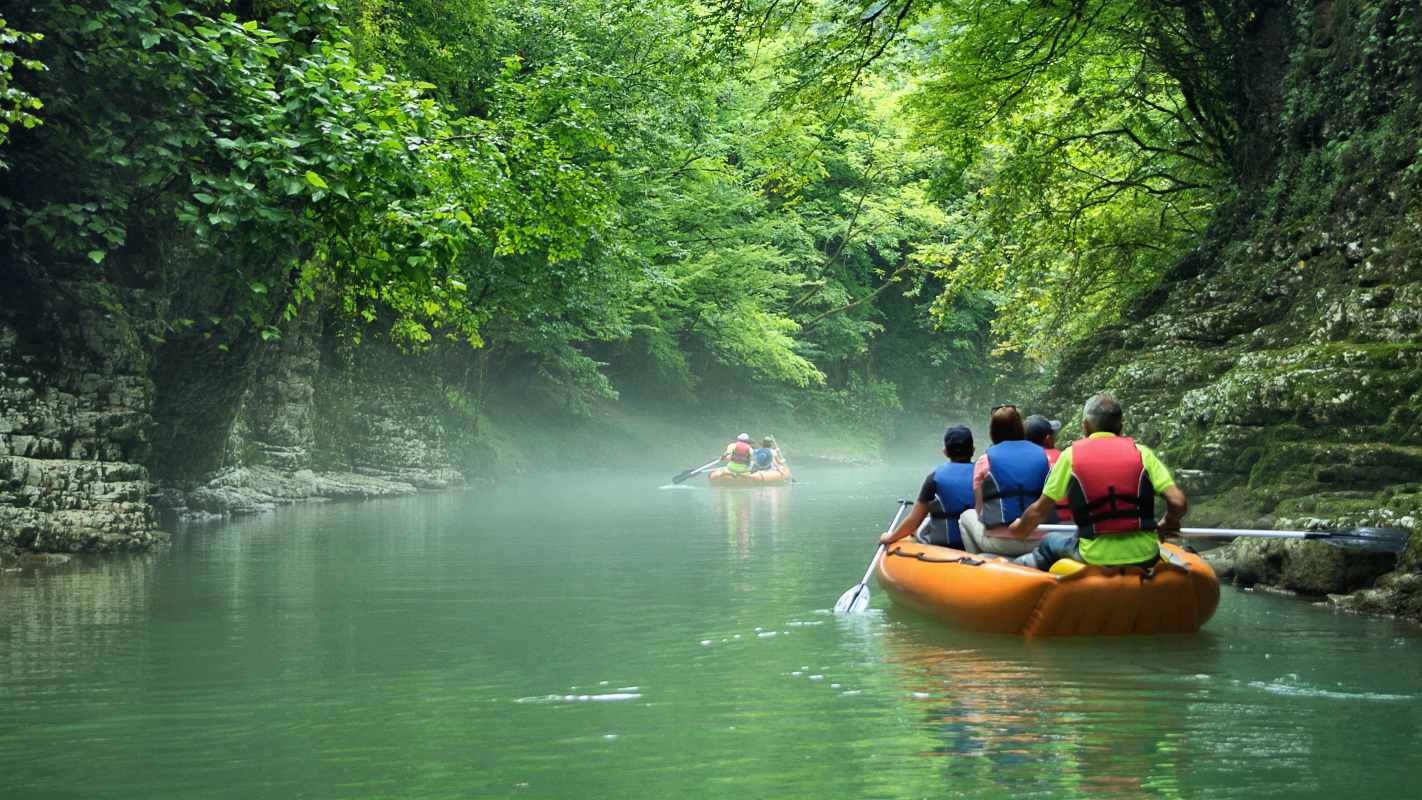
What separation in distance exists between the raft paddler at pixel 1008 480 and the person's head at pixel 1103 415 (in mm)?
1198

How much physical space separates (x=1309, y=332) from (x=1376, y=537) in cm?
366

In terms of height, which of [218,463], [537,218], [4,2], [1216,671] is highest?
[4,2]

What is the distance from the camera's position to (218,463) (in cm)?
1852

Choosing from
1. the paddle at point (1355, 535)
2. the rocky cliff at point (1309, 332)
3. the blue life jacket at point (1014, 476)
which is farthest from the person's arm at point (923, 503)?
the rocky cliff at point (1309, 332)

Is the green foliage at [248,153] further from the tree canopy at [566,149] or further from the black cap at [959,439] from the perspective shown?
the black cap at [959,439]

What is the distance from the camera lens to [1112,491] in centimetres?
830

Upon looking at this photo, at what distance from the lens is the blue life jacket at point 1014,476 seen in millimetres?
9680

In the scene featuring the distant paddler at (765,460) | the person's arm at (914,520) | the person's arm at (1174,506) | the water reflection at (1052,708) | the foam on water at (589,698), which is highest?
the distant paddler at (765,460)

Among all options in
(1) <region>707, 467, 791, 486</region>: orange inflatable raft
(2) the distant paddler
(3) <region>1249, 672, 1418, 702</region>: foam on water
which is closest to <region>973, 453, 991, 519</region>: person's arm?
(3) <region>1249, 672, 1418, 702</region>: foam on water

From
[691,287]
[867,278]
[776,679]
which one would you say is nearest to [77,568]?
[776,679]

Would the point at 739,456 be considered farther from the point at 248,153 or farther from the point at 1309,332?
the point at 248,153

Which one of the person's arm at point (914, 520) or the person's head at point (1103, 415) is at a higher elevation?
the person's head at point (1103, 415)

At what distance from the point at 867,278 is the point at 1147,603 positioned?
34.8 m

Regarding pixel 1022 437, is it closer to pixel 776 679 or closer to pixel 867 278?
pixel 776 679
